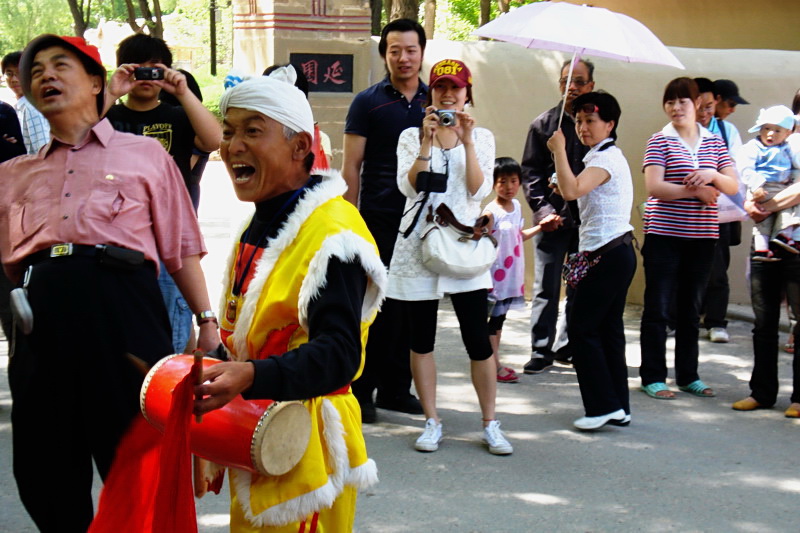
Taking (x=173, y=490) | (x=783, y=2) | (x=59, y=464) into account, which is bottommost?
(x=59, y=464)

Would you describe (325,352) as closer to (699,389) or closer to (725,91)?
(699,389)

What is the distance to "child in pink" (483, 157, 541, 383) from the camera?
22.7 ft

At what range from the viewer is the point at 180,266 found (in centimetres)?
379

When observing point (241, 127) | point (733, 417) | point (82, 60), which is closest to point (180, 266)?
point (82, 60)

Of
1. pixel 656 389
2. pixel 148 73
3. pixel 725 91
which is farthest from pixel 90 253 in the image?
pixel 725 91

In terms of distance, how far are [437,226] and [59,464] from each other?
262cm

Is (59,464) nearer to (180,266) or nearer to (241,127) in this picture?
(180,266)

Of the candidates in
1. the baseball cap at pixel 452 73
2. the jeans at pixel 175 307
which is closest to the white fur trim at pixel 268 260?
the jeans at pixel 175 307

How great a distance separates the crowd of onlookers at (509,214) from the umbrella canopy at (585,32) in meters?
0.28

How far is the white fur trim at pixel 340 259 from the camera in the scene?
8.47 feet

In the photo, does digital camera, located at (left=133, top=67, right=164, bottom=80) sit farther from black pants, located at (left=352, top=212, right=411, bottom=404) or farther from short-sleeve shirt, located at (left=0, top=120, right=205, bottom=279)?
black pants, located at (left=352, top=212, right=411, bottom=404)

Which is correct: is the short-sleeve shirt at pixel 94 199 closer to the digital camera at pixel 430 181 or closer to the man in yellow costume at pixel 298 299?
the man in yellow costume at pixel 298 299

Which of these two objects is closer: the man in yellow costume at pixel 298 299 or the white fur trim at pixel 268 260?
the man in yellow costume at pixel 298 299

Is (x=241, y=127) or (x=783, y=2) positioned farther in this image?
(x=783, y=2)
